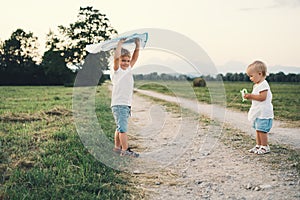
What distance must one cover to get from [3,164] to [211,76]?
11.6 feet

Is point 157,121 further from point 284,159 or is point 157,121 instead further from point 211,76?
point 284,159

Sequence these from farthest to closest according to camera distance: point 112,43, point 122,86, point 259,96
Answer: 1. point 259,96
2. point 122,86
3. point 112,43

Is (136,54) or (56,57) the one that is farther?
(56,57)

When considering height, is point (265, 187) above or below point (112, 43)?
below

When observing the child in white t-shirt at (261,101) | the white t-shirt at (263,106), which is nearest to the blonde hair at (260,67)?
the child in white t-shirt at (261,101)

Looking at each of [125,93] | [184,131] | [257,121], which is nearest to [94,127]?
[184,131]

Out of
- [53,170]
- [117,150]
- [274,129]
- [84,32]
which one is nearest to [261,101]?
[117,150]

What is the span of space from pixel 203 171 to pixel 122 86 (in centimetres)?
164

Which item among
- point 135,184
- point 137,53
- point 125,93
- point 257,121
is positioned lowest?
point 135,184

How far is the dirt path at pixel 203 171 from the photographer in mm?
4152

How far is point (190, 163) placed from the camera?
5.43 meters

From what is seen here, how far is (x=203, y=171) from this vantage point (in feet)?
16.3

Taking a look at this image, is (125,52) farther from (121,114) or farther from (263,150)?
(263,150)

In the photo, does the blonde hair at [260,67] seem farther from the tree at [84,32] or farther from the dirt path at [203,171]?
the tree at [84,32]
